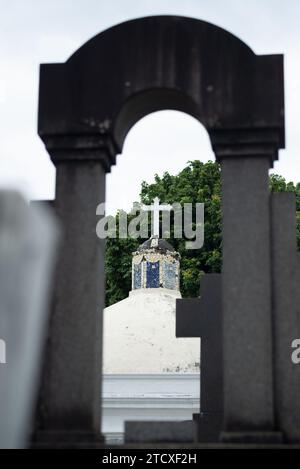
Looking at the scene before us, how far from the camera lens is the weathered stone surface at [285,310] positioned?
21.6ft

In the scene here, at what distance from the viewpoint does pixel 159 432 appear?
631 centimetres

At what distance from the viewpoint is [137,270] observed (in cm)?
2688

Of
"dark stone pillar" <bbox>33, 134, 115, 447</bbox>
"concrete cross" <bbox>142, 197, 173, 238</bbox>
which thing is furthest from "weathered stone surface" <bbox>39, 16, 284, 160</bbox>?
"concrete cross" <bbox>142, 197, 173, 238</bbox>

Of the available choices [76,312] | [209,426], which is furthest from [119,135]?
[209,426]

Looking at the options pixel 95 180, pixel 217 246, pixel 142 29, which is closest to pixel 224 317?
pixel 95 180

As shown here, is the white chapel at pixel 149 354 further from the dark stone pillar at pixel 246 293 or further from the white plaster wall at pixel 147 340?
the dark stone pillar at pixel 246 293

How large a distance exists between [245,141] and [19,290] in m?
3.77

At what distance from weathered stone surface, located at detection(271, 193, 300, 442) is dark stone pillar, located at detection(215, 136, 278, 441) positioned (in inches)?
3.7

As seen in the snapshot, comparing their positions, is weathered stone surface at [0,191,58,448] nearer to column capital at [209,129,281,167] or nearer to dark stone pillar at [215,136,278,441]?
dark stone pillar at [215,136,278,441]

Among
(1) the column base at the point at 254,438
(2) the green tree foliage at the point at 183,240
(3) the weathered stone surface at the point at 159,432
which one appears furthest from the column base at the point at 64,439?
(2) the green tree foliage at the point at 183,240

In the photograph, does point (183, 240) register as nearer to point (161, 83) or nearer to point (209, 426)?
point (209, 426)

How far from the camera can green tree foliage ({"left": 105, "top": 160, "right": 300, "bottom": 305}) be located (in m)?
29.7

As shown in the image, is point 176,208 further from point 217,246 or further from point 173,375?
point 173,375
